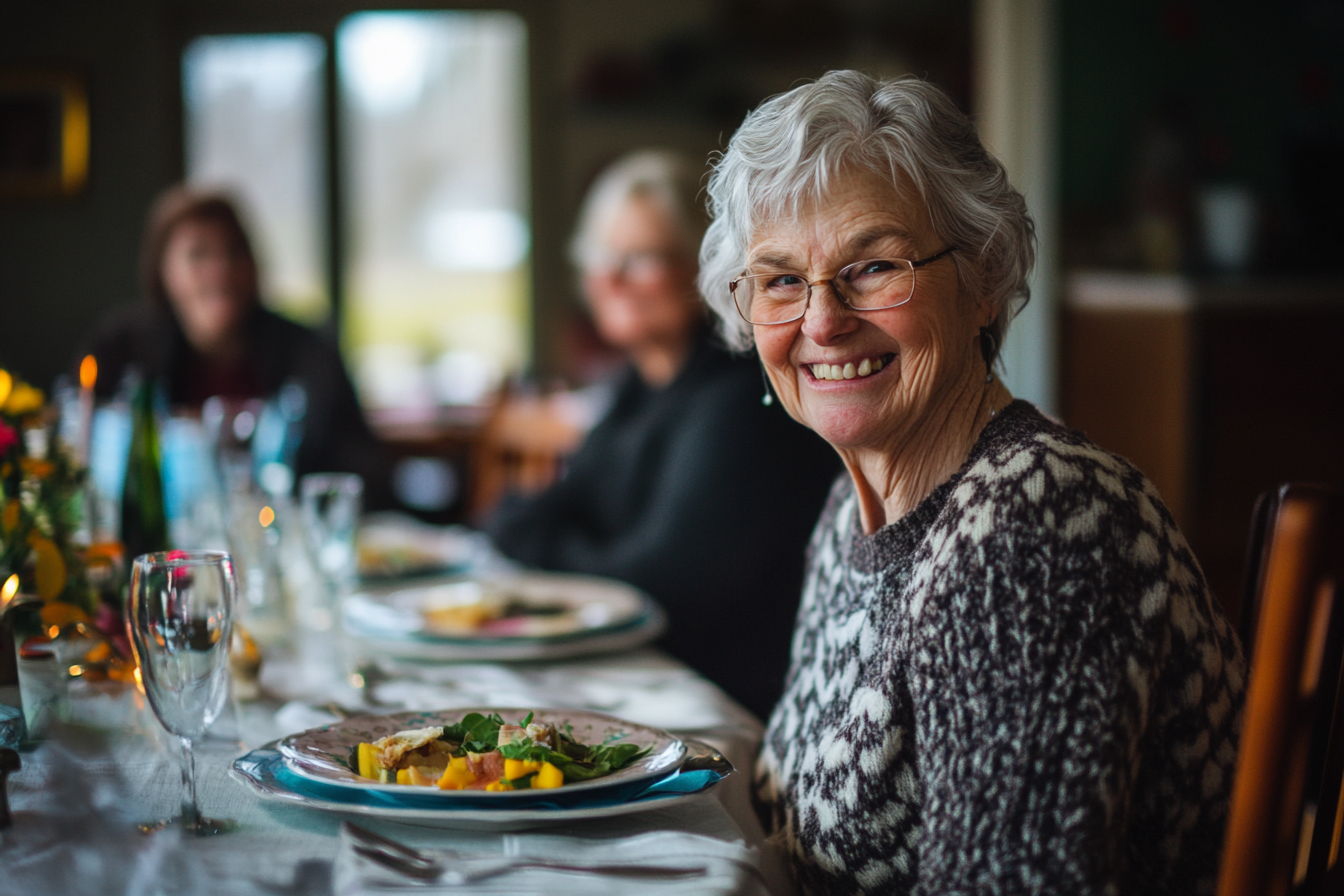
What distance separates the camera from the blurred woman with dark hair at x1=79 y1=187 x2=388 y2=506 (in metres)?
2.93

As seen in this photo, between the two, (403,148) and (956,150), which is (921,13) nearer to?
(403,148)

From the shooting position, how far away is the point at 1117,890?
2.44 ft

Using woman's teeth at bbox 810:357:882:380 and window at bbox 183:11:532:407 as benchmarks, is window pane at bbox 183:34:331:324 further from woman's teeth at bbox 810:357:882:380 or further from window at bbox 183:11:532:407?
woman's teeth at bbox 810:357:882:380

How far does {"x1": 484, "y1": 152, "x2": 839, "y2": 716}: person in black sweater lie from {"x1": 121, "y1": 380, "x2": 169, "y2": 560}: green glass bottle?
0.69m

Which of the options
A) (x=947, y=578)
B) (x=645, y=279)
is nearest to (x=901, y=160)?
(x=947, y=578)

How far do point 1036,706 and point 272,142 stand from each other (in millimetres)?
6057

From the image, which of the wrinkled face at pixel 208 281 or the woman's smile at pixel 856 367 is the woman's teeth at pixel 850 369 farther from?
the wrinkled face at pixel 208 281

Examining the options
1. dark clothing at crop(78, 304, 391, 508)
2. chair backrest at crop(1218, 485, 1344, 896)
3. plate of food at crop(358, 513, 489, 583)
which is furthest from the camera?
dark clothing at crop(78, 304, 391, 508)

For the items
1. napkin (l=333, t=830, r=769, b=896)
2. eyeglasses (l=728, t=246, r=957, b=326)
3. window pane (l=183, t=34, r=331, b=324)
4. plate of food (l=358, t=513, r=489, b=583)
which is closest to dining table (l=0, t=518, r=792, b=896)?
napkin (l=333, t=830, r=769, b=896)

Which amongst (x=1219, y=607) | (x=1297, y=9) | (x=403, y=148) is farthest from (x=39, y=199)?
(x=1219, y=607)

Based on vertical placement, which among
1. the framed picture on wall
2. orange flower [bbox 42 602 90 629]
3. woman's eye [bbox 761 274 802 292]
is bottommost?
orange flower [bbox 42 602 90 629]

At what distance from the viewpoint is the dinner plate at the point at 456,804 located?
0.83 meters

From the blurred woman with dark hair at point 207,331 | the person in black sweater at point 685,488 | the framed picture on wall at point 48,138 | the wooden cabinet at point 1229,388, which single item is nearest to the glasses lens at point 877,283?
the person in black sweater at point 685,488

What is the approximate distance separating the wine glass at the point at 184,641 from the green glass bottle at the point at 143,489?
0.62 m
